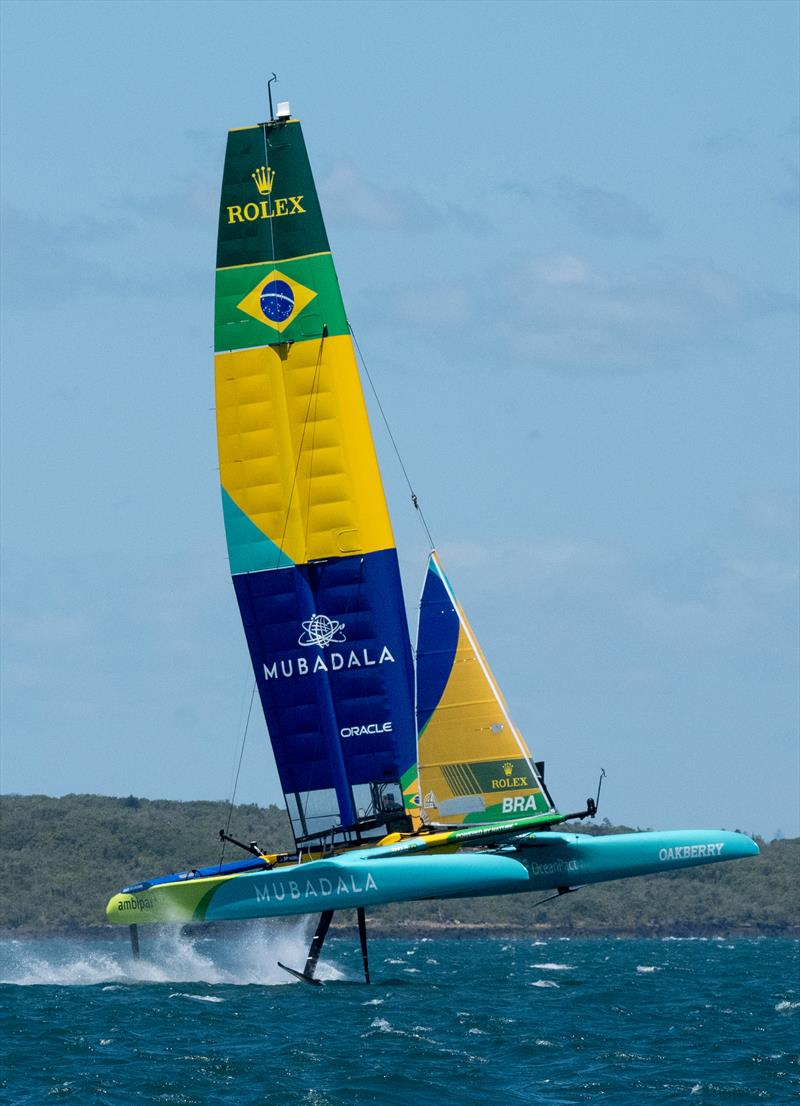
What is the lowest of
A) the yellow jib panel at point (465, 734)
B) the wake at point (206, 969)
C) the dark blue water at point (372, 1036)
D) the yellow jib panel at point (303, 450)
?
the dark blue water at point (372, 1036)

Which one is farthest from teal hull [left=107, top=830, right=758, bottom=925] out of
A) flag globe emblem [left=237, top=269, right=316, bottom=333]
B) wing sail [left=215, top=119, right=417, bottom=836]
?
flag globe emblem [left=237, top=269, right=316, bottom=333]

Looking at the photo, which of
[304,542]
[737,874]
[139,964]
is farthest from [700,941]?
[304,542]

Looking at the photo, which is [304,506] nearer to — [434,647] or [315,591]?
[315,591]

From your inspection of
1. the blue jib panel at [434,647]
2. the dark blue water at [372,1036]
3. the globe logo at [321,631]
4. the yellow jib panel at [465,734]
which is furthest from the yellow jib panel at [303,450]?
the dark blue water at [372,1036]

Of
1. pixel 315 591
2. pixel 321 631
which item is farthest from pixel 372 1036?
pixel 315 591

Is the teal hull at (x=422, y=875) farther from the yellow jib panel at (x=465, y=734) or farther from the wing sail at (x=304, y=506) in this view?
the wing sail at (x=304, y=506)

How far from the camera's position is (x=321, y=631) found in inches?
1468

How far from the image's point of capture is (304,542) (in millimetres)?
37219

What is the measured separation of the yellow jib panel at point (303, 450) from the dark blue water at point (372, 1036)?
7.61m

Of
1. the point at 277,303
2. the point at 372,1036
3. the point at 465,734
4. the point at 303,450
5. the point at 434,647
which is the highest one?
the point at 277,303

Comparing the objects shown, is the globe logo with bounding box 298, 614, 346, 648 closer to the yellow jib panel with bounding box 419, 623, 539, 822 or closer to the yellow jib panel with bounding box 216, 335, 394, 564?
the yellow jib panel with bounding box 216, 335, 394, 564

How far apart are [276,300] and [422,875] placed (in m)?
9.56

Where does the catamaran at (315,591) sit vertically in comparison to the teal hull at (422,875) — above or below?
above

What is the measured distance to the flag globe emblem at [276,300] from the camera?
122 feet
